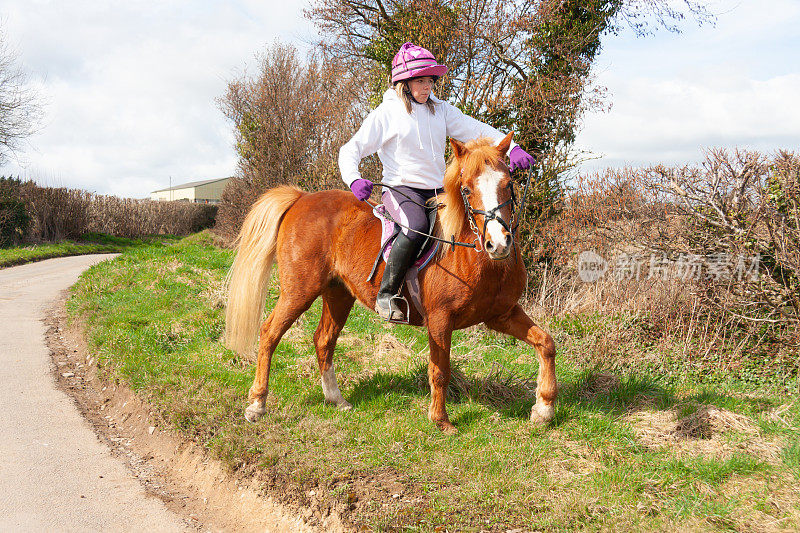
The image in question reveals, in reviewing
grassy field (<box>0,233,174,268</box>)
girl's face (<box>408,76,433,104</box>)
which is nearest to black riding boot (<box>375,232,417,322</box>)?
girl's face (<box>408,76,433,104</box>)

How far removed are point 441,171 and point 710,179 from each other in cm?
356

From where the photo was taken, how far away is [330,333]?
5.41 meters

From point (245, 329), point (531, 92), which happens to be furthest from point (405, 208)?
point (531, 92)

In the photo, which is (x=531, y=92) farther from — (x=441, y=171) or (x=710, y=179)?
(x=441, y=171)

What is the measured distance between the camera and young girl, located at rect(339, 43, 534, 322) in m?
4.50

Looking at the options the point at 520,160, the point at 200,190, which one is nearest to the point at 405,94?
the point at 520,160

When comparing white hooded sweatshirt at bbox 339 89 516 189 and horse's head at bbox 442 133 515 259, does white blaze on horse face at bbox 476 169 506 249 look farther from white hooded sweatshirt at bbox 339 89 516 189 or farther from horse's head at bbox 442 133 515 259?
white hooded sweatshirt at bbox 339 89 516 189

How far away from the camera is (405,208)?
4543 mm

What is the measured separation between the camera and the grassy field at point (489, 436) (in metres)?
3.39

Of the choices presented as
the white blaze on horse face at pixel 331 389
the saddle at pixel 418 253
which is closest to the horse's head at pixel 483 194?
the saddle at pixel 418 253

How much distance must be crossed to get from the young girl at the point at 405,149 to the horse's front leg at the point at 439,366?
356mm

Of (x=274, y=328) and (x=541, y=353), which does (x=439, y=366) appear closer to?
(x=541, y=353)

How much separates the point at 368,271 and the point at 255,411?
1579 millimetres

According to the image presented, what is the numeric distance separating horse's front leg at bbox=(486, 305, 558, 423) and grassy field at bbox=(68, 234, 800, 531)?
162 mm
